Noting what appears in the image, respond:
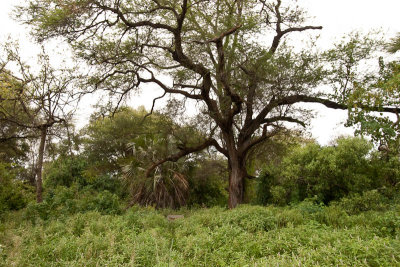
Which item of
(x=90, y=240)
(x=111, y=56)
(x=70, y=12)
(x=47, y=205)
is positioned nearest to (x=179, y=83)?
(x=111, y=56)

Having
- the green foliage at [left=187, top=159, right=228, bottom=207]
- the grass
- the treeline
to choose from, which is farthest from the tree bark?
the grass

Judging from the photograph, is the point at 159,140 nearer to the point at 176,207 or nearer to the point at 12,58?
the point at 176,207

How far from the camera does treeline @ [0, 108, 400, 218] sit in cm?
913

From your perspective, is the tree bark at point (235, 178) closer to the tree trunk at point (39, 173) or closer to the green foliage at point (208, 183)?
the green foliage at point (208, 183)

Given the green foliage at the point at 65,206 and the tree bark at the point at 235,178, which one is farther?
the tree bark at the point at 235,178

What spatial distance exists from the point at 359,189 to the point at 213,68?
5.97 meters

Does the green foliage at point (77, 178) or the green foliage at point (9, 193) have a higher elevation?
the green foliage at point (77, 178)

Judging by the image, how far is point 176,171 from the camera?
14.2 m

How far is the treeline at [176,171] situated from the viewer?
9.13 meters

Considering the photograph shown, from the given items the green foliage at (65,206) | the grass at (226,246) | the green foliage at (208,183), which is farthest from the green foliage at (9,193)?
the green foliage at (208,183)

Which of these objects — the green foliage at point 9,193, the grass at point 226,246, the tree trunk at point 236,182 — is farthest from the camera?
the tree trunk at point 236,182

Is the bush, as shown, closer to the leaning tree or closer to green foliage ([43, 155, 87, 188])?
the leaning tree

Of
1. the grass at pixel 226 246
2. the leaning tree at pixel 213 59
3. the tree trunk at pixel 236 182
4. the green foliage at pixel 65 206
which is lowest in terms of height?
the grass at pixel 226 246

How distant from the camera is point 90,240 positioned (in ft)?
16.3
